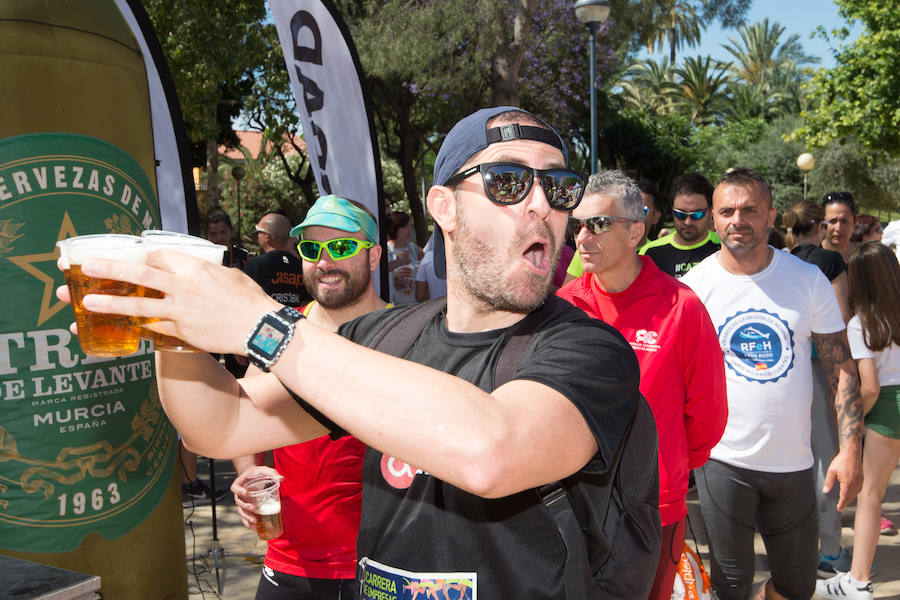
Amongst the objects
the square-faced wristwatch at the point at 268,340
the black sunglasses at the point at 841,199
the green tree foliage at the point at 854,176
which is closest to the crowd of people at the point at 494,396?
the square-faced wristwatch at the point at 268,340

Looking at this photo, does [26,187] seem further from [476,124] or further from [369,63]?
[369,63]

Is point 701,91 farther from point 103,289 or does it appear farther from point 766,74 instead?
point 103,289

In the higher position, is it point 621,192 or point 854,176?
point 854,176

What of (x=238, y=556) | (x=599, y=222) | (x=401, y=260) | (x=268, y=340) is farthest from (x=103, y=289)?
(x=401, y=260)

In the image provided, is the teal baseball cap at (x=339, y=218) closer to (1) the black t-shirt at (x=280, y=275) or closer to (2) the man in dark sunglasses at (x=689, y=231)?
(2) the man in dark sunglasses at (x=689, y=231)

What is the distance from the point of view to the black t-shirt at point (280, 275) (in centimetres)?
679

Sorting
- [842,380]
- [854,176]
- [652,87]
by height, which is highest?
[652,87]

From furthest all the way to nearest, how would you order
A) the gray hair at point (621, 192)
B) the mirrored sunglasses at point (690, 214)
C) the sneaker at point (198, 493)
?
the sneaker at point (198, 493) < the mirrored sunglasses at point (690, 214) < the gray hair at point (621, 192)

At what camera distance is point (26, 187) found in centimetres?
278

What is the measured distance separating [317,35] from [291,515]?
294 cm

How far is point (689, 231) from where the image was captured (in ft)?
18.3

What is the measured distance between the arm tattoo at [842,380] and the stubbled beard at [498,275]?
2.83 meters

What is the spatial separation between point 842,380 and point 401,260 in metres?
6.36

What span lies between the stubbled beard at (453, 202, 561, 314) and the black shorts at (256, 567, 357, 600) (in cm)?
177
